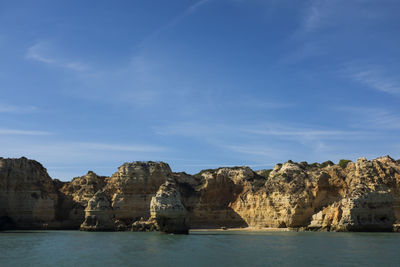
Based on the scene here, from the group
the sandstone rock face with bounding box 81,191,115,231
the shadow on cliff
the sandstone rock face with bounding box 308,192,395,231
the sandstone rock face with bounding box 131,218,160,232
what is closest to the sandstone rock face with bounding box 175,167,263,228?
the shadow on cliff

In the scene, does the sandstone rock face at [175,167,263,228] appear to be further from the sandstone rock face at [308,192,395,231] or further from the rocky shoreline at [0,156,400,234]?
the sandstone rock face at [308,192,395,231]

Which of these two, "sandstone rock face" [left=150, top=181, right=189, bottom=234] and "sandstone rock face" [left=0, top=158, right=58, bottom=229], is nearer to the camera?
"sandstone rock face" [left=150, top=181, right=189, bottom=234]

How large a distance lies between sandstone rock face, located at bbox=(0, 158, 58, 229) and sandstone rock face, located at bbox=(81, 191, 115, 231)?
9.53 m

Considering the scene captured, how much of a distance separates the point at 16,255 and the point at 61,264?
589cm

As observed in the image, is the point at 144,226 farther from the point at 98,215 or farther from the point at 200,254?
the point at 200,254

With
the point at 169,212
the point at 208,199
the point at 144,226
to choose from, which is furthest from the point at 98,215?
the point at 208,199

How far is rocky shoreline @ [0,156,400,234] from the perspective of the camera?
5025 centimetres

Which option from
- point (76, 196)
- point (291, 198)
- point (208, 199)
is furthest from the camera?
point (208, 199)

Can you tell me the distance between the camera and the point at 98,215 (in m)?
59.9

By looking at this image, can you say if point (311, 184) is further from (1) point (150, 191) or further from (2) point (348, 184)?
(1) point (150, 191)

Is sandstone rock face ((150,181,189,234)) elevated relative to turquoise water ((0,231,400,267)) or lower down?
elevated

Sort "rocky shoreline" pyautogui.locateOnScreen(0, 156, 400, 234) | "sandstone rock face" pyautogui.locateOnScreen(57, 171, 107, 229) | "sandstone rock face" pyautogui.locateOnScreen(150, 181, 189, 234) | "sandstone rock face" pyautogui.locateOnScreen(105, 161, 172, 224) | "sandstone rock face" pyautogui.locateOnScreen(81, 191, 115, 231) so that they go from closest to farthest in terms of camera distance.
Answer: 1. "sandstone rock face" pyautogui.locateOnScreen(150, 181, 189, 234)
2. "rocky shoreline" pyautogui.locateOnScreen(0, 156, 400, 234)
3. "sandstone rock face" pyautogui.locateOnScreen(81, 191, 115, 231)
4. "sandstone rock face" pyautogui.locateOnScreen(105, 161, 172, 224)
5. "sandstone rock face" pyautogui.locateOnScreen(57, 171, 107, 229)

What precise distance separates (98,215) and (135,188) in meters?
10.3

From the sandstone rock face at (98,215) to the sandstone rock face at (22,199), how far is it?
9.53 m
